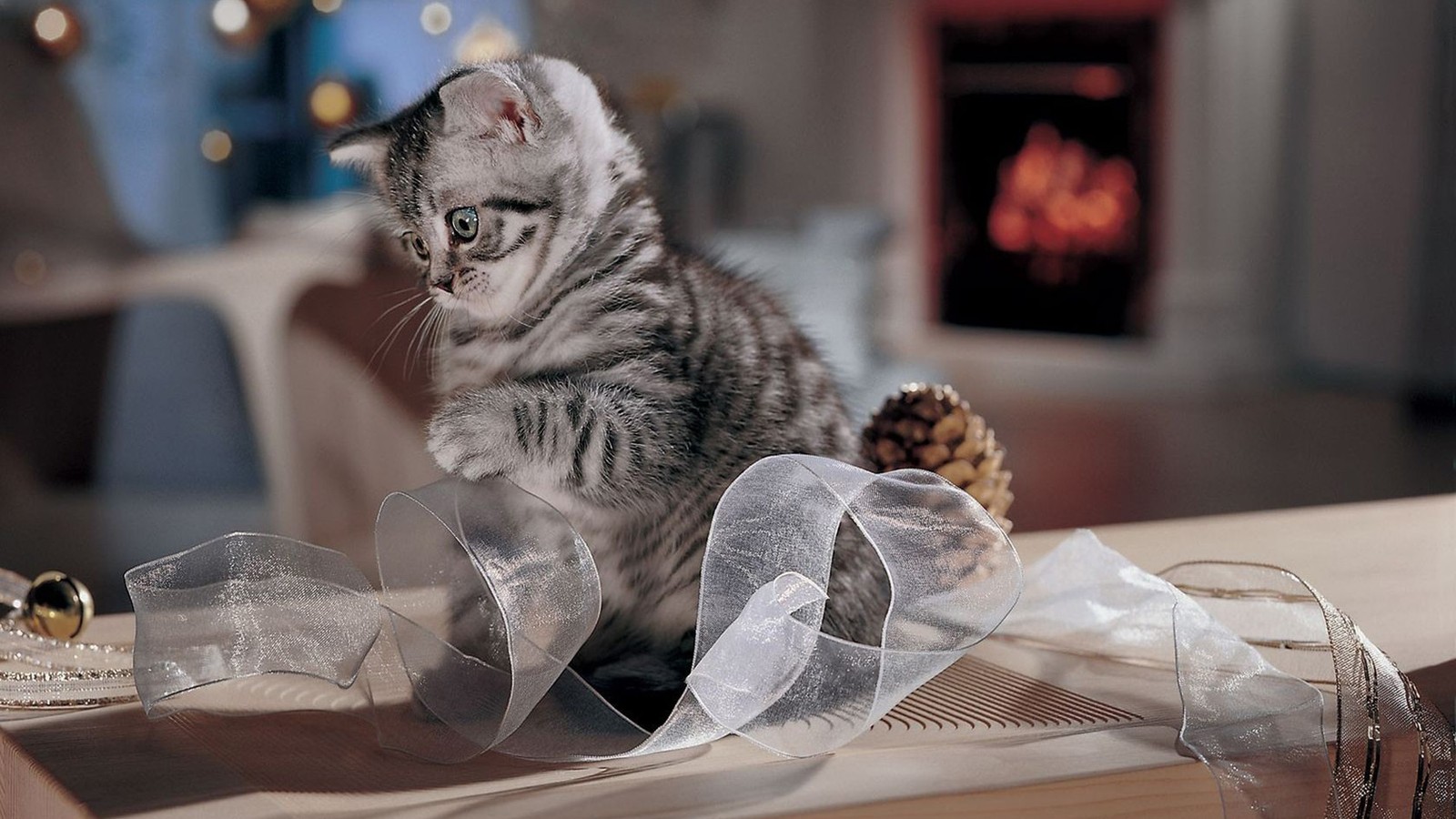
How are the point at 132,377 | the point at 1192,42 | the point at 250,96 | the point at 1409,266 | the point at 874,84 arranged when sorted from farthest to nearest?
the point at 874,84
the point at 1192,42
the point at 1409,266
the point at 250,96
the point at 132,377

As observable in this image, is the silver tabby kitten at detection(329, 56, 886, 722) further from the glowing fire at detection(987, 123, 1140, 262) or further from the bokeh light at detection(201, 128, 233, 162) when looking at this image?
the glowing fire at detection(987, 123, 1140, 262)

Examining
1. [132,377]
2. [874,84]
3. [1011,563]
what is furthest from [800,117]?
[1011,563]

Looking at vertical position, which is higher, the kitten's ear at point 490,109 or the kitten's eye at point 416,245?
the kitten's ear at point 490,109

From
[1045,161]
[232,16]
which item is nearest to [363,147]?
[232,16]

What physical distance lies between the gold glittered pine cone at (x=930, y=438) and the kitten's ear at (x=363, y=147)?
256 mm

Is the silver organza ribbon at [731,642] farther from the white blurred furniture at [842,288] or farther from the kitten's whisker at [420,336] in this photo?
the white blurred furniture at [842,288]

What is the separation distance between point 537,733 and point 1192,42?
433 cm

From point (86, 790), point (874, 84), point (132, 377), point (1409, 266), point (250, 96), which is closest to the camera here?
point (86, 790)

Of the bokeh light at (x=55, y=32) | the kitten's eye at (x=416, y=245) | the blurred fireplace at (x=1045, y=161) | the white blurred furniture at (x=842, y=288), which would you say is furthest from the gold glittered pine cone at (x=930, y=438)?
the blurred fireplace at (x=1045, y=161)

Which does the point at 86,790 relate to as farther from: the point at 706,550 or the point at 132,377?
the point at 132,377

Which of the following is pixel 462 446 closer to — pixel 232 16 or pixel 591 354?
pixel 591 354

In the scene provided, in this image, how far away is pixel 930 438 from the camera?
68cm

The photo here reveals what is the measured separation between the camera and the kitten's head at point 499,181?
51 centimetres

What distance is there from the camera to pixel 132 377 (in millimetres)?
2621
